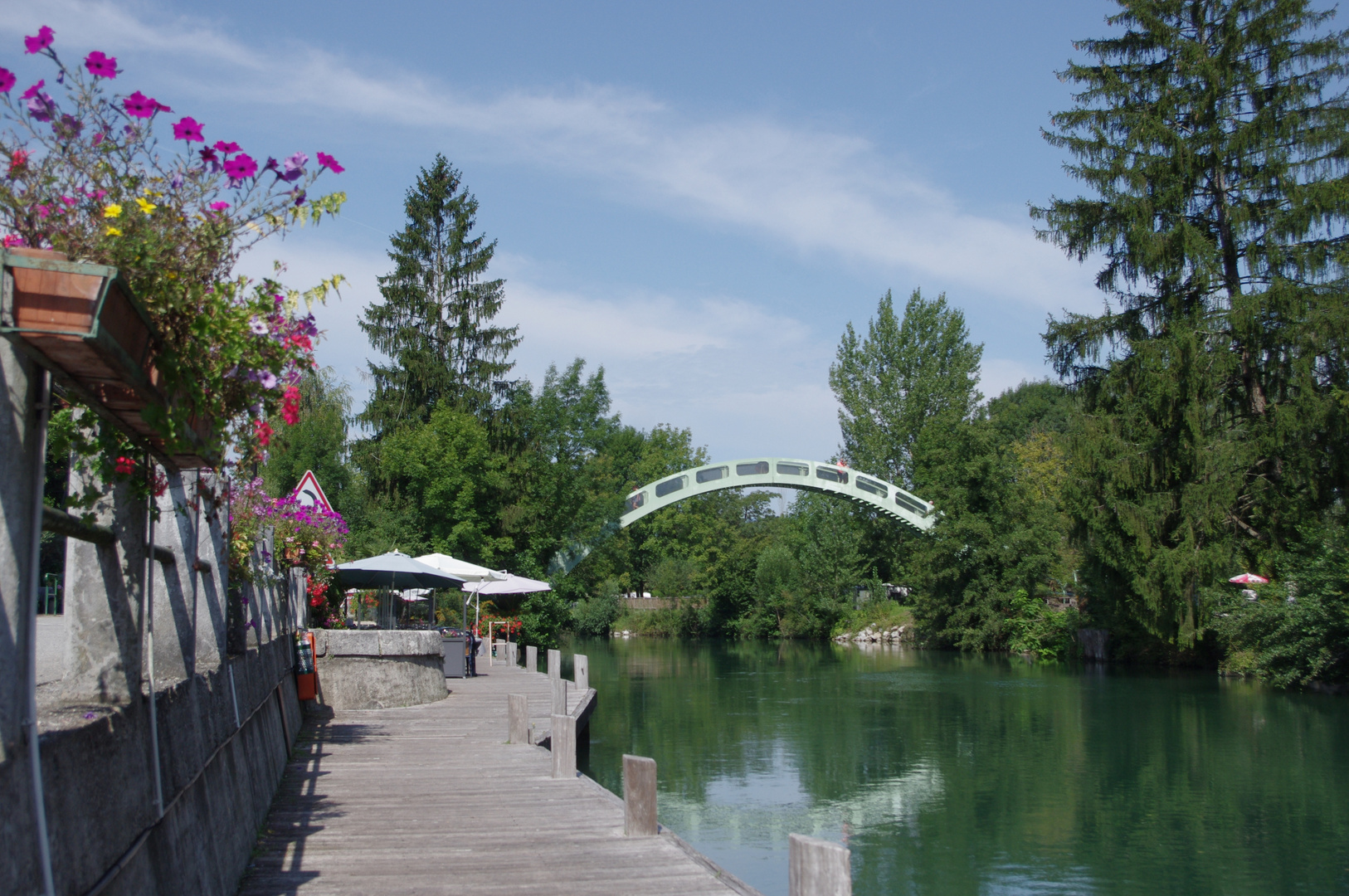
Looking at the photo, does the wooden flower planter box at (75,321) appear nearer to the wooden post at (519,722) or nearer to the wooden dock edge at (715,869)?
the wooden dock edge at (715,869)

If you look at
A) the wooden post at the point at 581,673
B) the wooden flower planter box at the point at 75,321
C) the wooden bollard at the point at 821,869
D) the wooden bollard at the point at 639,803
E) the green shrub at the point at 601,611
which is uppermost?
the wooden flower planter box at the point at 75,321

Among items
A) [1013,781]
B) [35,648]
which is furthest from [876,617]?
[35,648]

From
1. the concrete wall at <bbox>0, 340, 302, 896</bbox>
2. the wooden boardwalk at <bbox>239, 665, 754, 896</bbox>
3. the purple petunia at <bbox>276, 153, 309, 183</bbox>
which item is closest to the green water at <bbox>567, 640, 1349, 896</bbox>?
the wooden boardwalk at <bbox>239, 665, 754, 896</bbox>

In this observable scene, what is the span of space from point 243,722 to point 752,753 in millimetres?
10864

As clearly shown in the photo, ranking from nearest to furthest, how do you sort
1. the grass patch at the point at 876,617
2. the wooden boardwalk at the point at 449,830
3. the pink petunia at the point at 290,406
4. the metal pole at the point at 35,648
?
the metal pole at the point at 35,648 < the pink petunia at the point at 290,406 < the wooden boardwalk at the point at 449,830 < the grass patch at the point at 876,617

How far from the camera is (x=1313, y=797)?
12.8 metres

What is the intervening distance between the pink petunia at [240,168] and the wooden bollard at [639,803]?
4.34 m

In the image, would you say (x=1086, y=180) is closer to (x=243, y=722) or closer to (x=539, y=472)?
(x=539, y=472)

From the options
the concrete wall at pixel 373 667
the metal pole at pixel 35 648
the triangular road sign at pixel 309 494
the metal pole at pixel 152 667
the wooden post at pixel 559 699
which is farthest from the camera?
the concrete wall at pixel 373 667

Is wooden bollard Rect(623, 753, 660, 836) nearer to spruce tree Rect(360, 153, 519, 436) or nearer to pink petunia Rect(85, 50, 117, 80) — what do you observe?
pink petunia Rect(85, 50, 117, 80)

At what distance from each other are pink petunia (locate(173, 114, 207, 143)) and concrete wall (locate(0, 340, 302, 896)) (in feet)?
3.60

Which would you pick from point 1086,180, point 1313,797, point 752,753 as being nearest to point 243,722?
point 752,753

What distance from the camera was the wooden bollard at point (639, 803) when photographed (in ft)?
22.3

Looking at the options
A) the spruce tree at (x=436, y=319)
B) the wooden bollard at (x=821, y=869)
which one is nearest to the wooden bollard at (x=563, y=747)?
the wooden bollard at (x=821, y=869)
